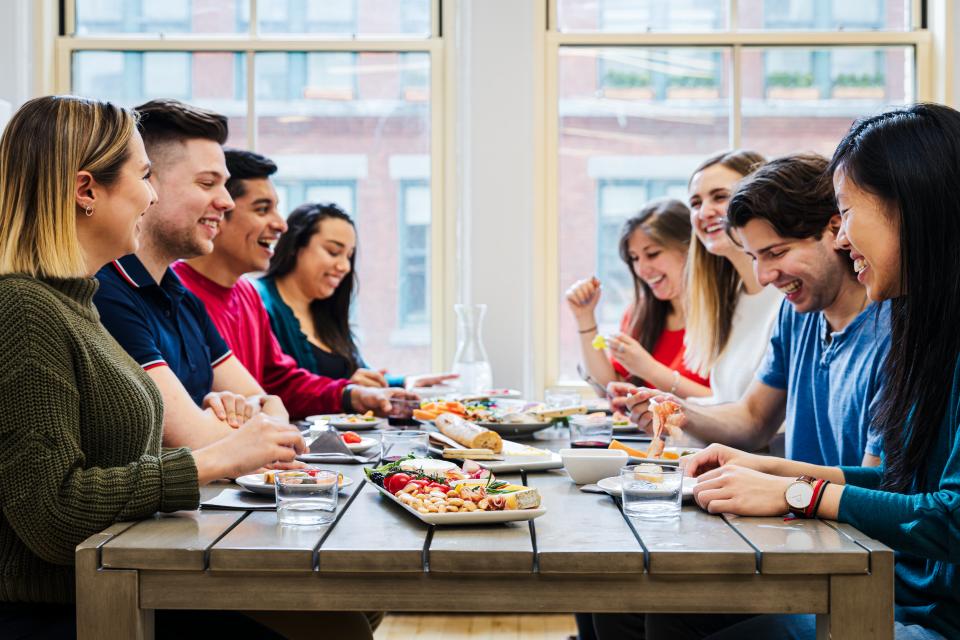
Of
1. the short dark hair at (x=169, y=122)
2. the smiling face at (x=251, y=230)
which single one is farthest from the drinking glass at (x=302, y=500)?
the smiling face at (x=251, y=230)

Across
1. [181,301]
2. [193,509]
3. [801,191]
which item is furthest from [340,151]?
[193,509]

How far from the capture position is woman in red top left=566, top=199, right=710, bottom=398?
3516 millimetres

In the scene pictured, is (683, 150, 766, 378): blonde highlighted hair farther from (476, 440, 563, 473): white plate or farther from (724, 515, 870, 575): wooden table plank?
(724, 515, 870, 575): wooden table plank

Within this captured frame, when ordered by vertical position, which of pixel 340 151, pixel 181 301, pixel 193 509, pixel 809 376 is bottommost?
pixel 193 509

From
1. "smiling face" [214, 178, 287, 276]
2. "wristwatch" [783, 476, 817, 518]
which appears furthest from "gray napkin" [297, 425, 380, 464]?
"smiling face" [214, 178, 287, 276]

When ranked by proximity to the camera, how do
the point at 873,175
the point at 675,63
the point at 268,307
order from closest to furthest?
the point at 873,175, the point at 268,307, the point at 675,63

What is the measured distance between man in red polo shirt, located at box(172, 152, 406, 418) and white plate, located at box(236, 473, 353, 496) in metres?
1.22

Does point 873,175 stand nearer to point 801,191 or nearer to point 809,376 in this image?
point 801,191

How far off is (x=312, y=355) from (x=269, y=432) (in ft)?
6.19

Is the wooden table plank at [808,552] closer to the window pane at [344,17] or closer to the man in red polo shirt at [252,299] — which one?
the man in red polo shirt at [252,299]

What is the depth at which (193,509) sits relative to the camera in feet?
4.70

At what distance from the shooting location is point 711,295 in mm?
2979

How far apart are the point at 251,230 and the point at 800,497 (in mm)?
2070

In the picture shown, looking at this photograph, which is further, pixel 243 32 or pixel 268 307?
pixel 243 32
